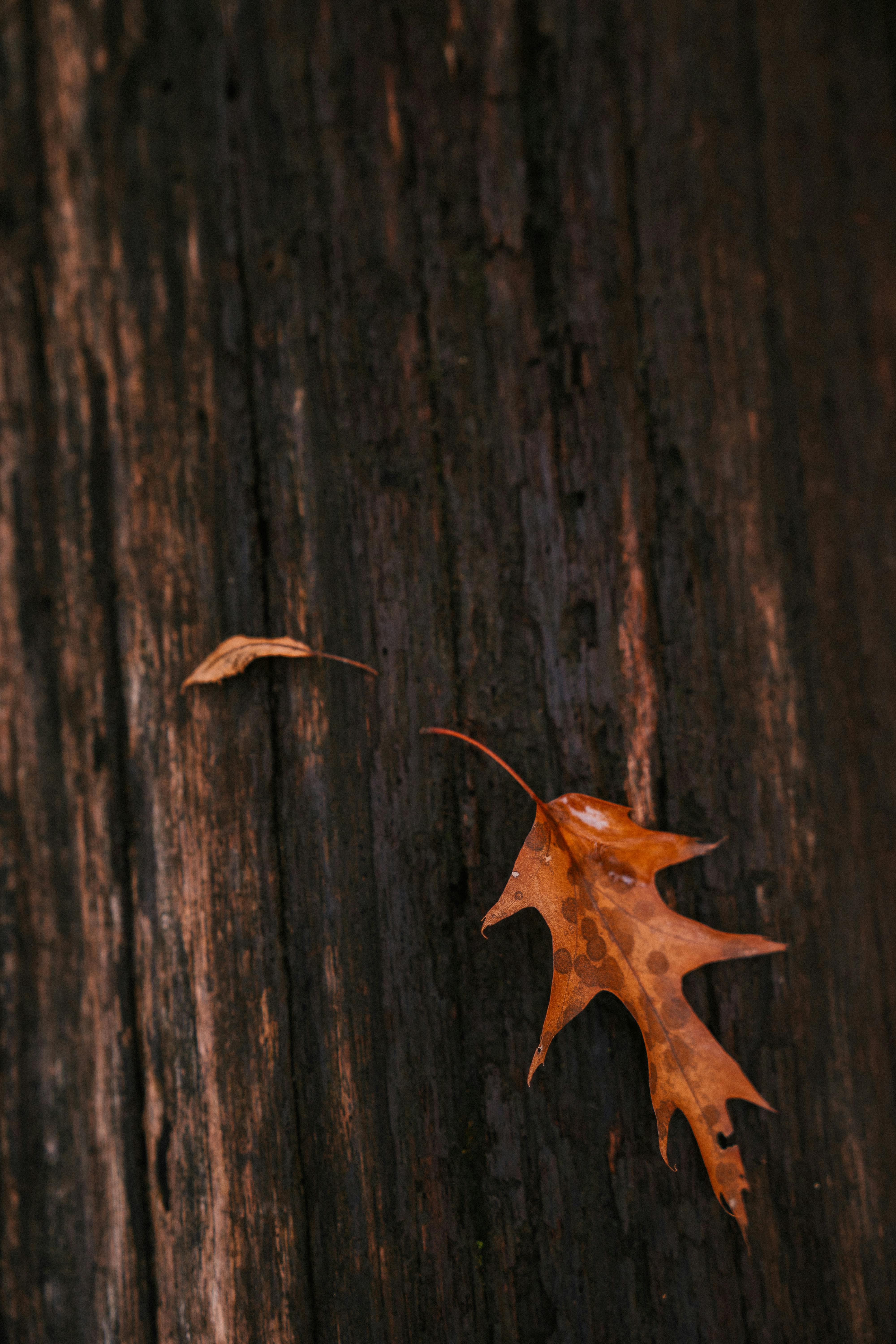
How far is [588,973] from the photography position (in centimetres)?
112

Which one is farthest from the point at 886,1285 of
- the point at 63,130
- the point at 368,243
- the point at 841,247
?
the point at 63,130

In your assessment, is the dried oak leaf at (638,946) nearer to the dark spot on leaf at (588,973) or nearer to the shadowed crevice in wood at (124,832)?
the dark spot on leaf at (588,973)

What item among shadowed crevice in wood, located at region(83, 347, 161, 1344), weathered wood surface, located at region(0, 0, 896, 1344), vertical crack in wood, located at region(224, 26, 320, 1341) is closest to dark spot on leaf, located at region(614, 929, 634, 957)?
weathered wood surface, located at region(0, 0, 896, 1344)

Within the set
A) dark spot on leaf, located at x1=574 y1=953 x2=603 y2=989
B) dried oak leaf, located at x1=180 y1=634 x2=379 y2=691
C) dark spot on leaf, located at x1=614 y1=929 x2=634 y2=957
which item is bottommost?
dark spot on leaf, located at x1=574 y1=953 x2=603 y2=989

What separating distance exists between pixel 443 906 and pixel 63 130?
2.09 metres

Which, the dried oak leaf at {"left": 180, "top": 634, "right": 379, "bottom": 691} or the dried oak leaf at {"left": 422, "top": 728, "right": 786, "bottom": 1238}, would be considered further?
the dried oak leaf at {"left": 180, "top": 634, "right": 379, "bottom": 691}

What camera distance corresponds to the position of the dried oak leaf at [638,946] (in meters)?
1.10

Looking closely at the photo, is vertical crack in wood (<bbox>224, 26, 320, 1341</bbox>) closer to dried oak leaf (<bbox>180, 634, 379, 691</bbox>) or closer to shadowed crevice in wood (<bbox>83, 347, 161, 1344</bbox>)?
dried oak leaf (<bbox>180, 634, 379, 691</bbox>)

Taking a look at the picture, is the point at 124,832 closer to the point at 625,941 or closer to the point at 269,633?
the point at 269,633

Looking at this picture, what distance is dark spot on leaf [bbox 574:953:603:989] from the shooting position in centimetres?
112

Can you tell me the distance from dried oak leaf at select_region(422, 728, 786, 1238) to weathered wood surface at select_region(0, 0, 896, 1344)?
0.27 ft

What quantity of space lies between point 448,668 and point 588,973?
0.65 m

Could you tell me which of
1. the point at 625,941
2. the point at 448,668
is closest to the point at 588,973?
the point at 625,941

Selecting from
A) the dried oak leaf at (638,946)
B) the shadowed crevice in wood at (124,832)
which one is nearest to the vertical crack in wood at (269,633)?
the shadowed crevice in wood at (124,832)
